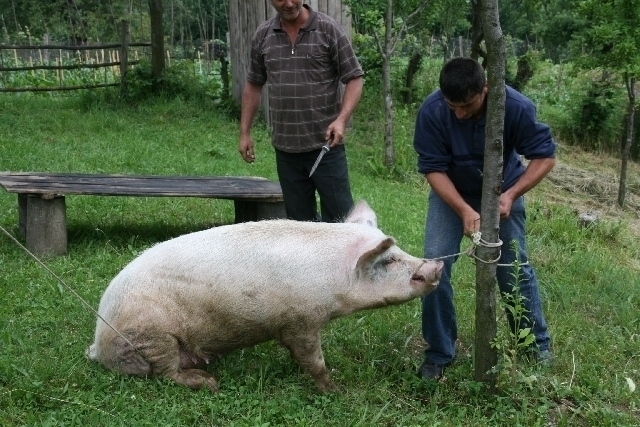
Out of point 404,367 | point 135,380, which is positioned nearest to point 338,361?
point 404,367

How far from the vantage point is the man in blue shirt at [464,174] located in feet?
13.0

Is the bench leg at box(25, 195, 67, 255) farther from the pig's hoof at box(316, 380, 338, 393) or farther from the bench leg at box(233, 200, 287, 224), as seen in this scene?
the pig's hoof at box(316, 380, 338, 393)

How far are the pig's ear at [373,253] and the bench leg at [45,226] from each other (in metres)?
3.31

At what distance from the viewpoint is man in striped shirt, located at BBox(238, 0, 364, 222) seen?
5.27 metres

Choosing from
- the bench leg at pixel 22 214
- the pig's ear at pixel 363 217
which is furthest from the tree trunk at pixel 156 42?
the pig's ear at pixel 363 217

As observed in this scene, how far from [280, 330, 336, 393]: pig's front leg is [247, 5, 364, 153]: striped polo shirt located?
64.0 inches

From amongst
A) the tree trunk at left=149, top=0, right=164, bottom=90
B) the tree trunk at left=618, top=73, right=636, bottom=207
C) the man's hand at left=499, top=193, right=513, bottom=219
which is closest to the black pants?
the man's hand at left=499, top=193, right=513, bottom=219

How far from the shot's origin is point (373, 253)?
3.94 meters

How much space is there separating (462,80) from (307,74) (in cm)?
171

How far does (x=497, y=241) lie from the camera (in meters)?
3.85

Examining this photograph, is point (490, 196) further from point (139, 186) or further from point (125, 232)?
point (125, 232)

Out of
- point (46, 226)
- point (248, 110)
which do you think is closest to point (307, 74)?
point (248, 110)

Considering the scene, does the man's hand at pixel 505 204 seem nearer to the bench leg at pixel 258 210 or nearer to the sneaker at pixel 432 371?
the sneaker at pixel 432 371

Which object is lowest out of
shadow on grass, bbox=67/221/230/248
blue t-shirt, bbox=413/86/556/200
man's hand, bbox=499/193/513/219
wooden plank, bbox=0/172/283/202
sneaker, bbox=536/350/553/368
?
sneaker, bbox=536/350/553/368
